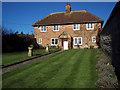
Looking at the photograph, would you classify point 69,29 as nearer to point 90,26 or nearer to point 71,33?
point 71,33

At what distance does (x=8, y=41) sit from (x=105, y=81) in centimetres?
2168

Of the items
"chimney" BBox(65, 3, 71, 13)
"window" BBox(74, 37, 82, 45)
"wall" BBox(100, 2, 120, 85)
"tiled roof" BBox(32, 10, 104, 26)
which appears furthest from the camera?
"chimney" BBox(65, 3, 71, 13)

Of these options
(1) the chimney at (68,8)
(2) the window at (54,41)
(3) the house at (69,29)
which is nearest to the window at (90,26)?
(3) the house at (69,29)

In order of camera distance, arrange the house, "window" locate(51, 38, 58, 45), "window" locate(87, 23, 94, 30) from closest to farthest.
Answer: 1. "window" locate(87, 23, 94, 30)
2. the house
3. "window" locate(51, 38, 58, 45)

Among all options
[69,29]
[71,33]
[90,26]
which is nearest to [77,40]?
[71,33]

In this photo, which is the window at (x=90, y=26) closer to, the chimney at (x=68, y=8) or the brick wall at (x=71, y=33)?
the brick wall at (x=71, y=33)

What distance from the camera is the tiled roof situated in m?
26.9

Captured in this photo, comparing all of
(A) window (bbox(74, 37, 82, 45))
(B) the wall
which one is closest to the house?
(A) window (bbox(74, 37, 82, 45))

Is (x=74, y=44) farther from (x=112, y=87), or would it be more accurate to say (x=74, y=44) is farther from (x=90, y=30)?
(x=112, y=87)

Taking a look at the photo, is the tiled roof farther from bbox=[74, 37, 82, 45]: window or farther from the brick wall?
bbox=[74, 37, 82, 45]: window

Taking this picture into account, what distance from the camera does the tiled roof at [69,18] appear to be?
2689 centimetres

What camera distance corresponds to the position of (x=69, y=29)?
2797 cm

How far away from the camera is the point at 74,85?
459cm

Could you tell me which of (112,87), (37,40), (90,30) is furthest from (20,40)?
(112,87)
